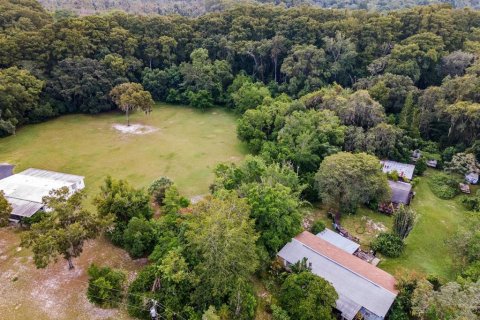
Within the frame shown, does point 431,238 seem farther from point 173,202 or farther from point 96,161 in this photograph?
point 96,161

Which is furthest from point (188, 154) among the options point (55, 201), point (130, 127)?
point (55, 201)

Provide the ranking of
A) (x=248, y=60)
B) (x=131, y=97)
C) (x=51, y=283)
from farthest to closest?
(x=248, y=60) < (x=131, y=97) < (x=51, y=283)

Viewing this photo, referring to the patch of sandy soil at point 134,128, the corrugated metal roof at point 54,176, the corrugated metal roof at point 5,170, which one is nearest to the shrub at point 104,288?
the corrugated metal roof at point 54,176

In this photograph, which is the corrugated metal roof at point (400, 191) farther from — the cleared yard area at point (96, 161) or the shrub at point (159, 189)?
the shrub at point (159, 189)

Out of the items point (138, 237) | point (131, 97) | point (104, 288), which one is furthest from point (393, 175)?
point (131, 97)

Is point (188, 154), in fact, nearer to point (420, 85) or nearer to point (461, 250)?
point (461, 250)

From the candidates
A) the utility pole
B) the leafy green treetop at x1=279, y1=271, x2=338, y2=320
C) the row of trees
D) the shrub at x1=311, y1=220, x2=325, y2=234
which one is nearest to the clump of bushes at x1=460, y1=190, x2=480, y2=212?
the row of trees
